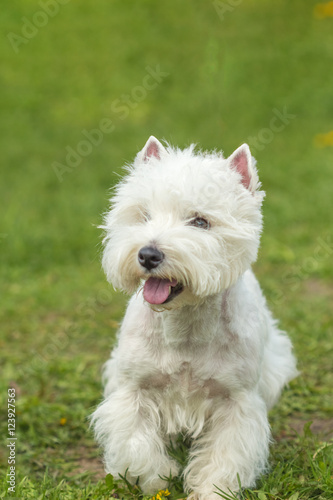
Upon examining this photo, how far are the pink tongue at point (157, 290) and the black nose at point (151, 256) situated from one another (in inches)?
5.3

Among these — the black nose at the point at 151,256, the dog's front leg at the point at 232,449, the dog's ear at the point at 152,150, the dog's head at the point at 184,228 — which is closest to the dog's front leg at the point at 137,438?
the dog's front leg at the point at 232,449

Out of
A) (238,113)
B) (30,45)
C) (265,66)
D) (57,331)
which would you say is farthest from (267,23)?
(57,331)

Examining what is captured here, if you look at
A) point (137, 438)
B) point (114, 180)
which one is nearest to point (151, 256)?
point (137, 438)

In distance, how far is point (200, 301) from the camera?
3326 mm

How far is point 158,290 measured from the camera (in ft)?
10.1

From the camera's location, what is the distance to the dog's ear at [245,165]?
336 centimetres

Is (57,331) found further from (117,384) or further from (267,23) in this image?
(267,23)

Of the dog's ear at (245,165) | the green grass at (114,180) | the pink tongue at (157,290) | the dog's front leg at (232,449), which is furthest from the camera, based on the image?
the green grass at (114,180)

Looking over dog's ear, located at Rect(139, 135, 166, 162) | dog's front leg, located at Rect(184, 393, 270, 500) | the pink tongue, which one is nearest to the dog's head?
the pink tongue

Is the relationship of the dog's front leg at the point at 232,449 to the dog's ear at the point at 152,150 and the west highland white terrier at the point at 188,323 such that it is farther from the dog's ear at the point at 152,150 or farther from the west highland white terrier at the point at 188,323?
the dog's ear at the point at 152,150

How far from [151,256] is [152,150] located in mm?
819

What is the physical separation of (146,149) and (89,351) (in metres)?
2.79

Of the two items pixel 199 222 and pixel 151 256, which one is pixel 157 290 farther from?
Answer: pixel 199 222

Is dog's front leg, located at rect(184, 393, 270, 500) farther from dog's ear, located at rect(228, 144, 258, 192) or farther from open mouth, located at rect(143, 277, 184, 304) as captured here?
dog's ear, located at rect(228, 144, 258, 192)
